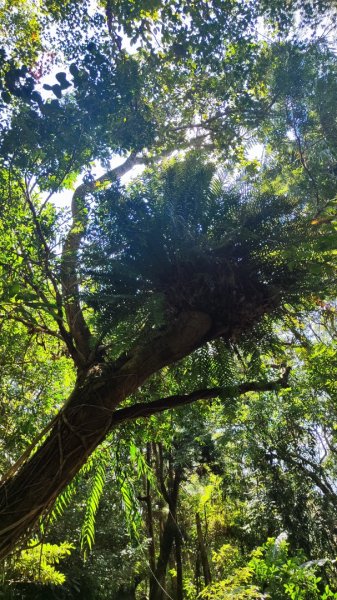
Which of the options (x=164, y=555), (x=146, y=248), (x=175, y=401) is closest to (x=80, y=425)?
(x=175, y=401)

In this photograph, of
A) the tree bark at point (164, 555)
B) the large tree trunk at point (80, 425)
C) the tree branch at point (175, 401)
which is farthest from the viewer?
the tree bark at point (164, 555)

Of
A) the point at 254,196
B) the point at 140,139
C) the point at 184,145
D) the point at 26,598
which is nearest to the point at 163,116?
the point at 184,145

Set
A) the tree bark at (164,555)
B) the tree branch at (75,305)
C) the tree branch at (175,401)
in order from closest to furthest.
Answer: the tree branch at (175,401) → the tree branch at (75,305) → the tree bark at (164,555)

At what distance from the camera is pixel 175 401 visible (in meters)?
1.32

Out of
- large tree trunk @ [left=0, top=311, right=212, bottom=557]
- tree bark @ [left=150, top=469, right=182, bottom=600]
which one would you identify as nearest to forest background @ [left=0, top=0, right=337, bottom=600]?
large tree trunk @ [left=0, top=311, right=212, bottom=557]

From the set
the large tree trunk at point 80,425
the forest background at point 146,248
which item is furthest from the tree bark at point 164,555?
the large tree trunk at point 80,425

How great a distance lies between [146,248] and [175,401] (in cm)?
49

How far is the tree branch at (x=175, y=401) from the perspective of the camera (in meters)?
1.21

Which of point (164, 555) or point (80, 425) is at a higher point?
point (164, 555)

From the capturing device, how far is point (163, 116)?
11.2 feet

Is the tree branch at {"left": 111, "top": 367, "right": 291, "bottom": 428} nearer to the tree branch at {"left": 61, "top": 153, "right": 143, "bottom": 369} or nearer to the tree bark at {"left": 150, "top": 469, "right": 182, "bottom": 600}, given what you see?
the tree branch at {"left": 61, "top": 153, "right": 143, "bottom": 369}

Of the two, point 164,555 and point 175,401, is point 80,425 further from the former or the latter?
point 164,555

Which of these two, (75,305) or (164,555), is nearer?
(75,305)

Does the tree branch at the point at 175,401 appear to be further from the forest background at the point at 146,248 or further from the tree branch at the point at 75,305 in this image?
the tree branch at the point at 75,305
